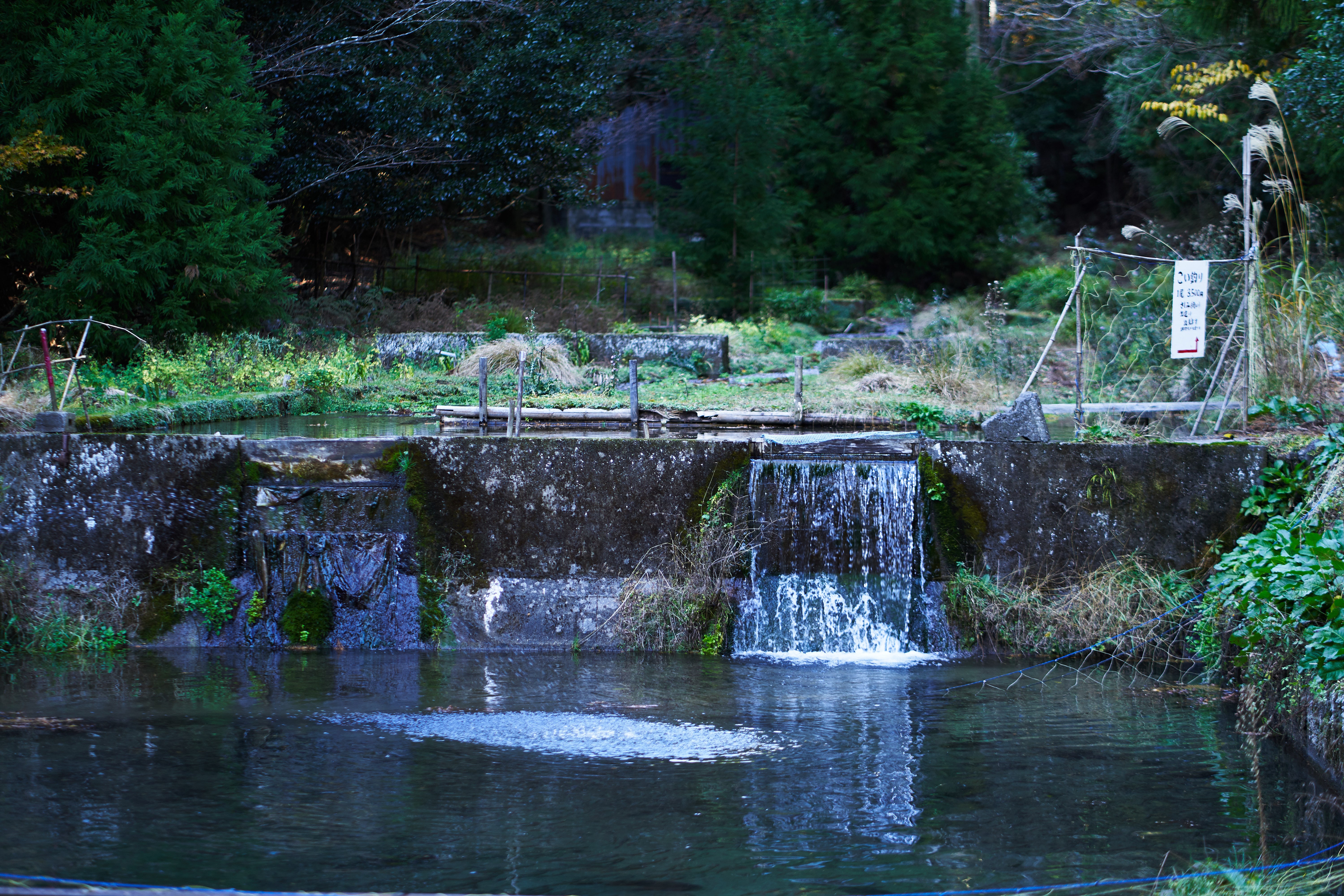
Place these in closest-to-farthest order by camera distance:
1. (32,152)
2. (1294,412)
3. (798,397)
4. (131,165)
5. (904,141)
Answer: (1294,412) < (798,397) < (32,152) < (131,165) < (904,141)

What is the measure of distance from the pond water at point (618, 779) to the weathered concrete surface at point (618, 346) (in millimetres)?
7933

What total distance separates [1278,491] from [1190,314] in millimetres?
1427

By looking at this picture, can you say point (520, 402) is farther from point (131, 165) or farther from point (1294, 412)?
point (131, 165)

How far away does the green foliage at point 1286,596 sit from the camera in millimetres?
5938

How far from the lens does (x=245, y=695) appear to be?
7.49 meters

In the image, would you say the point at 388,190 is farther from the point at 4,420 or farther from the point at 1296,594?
the point at 1296,594

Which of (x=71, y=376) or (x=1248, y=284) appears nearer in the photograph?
(x=1248, y=284)

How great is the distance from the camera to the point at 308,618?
888cm

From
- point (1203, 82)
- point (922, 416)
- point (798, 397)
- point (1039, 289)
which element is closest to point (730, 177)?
point (1039, 289)

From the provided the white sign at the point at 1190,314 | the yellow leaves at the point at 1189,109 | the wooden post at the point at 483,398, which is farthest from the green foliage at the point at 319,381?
the yellow leaves at the point at 1189,109

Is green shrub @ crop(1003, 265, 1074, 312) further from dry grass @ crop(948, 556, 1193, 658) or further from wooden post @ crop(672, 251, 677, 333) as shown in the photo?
dry grass @ crop(948, 556, 1193, 658)

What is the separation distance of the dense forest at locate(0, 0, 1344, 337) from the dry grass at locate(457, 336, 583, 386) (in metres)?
2.57

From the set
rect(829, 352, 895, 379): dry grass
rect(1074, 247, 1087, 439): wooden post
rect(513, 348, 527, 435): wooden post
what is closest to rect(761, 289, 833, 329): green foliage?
rect(829, 352, 895, 379): dry grass

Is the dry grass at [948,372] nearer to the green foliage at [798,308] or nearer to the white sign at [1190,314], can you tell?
the white sign at [1190,314]
